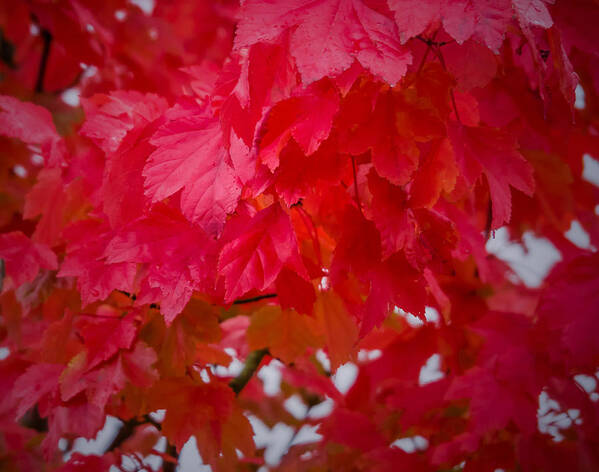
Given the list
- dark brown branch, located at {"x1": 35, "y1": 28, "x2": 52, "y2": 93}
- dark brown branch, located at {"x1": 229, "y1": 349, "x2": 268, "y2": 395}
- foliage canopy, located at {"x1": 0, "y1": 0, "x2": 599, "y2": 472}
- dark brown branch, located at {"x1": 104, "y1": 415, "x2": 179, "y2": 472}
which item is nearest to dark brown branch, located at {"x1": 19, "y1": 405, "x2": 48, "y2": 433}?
foliage canopy, located at {"x1": 0, "y1": 0, "x2": 599, "y2": 472}

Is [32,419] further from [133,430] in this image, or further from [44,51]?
[44,51]

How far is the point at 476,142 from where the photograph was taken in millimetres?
671

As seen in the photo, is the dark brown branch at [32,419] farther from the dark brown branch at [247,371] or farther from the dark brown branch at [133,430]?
the dark brown branch at [247,371]

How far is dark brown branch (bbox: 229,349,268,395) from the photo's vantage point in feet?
3.48

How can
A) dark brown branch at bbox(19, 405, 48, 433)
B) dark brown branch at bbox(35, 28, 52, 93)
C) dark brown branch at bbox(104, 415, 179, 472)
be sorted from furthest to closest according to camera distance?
dark brown branch at bbox(35, 28, 52, 93), dark brown branch at bbox(19, 405, 48, 433), dark brown branch at bbox(104, 415, 179, 472)

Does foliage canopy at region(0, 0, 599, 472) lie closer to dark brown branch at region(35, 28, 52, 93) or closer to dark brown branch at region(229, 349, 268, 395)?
dark brown branch at region(229, 349, 268, 395)

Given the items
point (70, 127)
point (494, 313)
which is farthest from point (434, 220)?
point (70, 127)

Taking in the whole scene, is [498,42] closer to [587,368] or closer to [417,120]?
[417,120]

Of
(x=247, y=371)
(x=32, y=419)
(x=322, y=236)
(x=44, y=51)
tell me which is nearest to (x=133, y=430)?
(x=247, y=371)

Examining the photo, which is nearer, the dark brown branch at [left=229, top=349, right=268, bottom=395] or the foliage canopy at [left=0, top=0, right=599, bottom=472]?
the foliage canopy at [left=0, top=0, right=599, bottom=472]

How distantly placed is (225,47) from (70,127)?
1.88ft

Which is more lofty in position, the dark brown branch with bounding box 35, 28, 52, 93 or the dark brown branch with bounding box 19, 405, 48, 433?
the dark brown branch with bounding box 35, 28, 52, 93

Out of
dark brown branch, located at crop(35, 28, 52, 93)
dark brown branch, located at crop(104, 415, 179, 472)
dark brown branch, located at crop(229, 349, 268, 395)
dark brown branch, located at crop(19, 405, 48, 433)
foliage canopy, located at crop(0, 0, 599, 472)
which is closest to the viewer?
foliage canopy, located at crop(0, 0, 599, 472)

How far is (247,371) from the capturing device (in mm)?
1080
